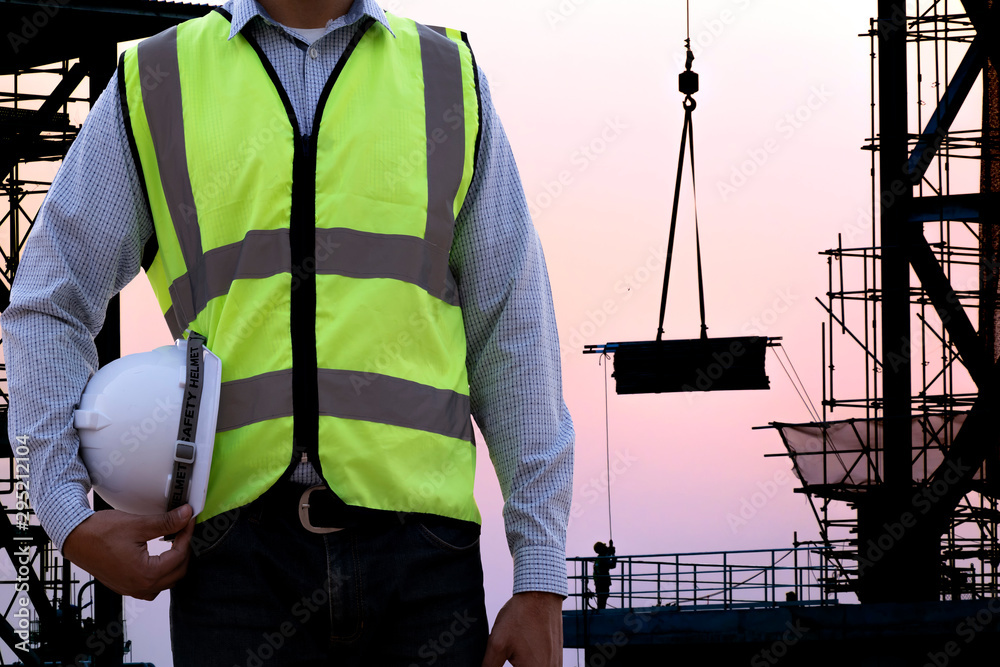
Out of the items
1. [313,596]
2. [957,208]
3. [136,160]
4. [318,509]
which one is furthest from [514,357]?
[957,208]

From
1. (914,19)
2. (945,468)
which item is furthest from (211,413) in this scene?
(914,19)

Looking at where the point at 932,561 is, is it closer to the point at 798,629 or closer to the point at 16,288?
the point at 798,629

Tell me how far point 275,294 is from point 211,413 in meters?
0.27

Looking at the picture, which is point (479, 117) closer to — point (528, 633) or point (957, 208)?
point (528, 633)

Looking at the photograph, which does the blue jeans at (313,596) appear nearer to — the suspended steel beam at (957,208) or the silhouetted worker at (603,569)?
the suspended steel beam at (957,208)

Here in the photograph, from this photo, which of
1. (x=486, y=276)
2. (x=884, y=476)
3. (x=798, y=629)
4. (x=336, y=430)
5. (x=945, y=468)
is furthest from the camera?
(x=798, y=629)

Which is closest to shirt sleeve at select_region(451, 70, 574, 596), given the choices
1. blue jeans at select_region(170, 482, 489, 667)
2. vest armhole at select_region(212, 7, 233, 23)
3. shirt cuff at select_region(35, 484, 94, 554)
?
blue jeans at select_region(170, 482, 489, 667)

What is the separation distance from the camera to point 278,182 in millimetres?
2631

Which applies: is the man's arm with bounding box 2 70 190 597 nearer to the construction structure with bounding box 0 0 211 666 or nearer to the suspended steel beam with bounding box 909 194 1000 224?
the construction structure with bounding box 0 0 211 666

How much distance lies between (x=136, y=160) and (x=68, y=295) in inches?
13.1

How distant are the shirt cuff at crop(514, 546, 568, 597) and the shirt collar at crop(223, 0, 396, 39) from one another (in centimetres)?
122

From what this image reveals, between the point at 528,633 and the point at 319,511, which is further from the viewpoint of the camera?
the point at 528,633

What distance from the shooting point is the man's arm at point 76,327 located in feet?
7.98

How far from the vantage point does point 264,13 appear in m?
2.82
